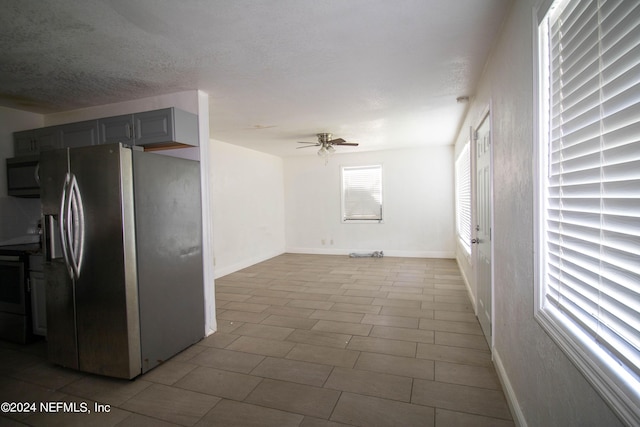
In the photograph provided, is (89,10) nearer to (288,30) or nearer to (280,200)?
(288,30)

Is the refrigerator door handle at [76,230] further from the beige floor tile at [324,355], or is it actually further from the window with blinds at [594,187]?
the window with blinds at [594,187]

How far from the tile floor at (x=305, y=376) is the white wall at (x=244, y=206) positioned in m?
1.95

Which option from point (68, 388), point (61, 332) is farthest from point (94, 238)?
point (68, 388)

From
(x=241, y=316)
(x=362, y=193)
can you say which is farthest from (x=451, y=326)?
(x=362, y=193)

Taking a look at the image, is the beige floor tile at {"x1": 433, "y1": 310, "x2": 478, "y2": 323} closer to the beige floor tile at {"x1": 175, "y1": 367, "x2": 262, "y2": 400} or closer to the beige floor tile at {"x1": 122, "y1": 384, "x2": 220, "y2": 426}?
the beige floor tile at {"x1": 175, "y1": 367, "x2": 262, "y2": 400}

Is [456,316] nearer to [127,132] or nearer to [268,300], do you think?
[268,300]

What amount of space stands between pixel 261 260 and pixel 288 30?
555 cm

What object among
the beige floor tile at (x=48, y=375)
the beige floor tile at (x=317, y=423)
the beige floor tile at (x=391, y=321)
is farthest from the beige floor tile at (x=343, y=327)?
the beige floor tile at (x=48, y=375)

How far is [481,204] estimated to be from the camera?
3.21 meters

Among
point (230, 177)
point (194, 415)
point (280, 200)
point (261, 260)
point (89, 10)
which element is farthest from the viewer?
point (280, 200)

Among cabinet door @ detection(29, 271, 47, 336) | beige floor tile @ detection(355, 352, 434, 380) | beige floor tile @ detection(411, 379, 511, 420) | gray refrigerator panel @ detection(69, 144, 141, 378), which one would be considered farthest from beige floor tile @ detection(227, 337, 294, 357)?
cabinet door @ detection(29, 271, 47, 336)

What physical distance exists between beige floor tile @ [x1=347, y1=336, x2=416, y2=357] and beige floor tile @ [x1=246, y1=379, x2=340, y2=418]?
0.71 m

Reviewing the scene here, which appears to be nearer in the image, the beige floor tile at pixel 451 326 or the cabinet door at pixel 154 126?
the cabinet door at pixel 154 126

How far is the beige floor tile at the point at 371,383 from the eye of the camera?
222 cm
